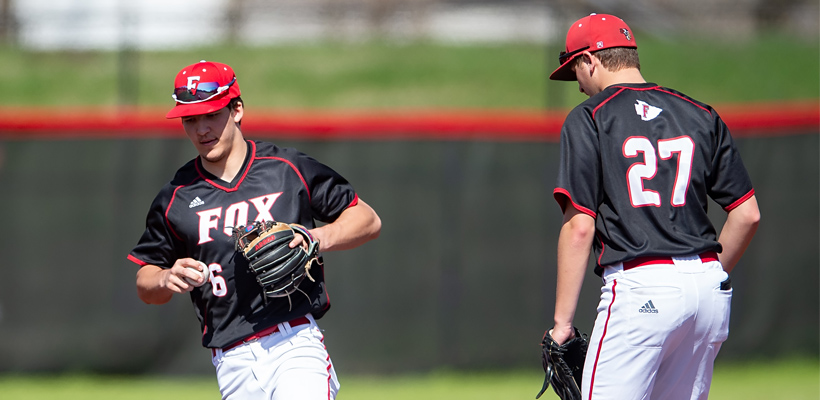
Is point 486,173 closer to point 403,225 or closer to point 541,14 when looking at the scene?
point 403,225

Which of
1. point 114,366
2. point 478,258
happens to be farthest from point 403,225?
point 114,366

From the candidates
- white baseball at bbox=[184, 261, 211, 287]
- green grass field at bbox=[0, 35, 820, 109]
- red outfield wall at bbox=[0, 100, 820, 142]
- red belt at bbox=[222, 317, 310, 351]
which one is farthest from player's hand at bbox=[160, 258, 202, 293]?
green grass field at bbox=[0, 35, 820, 109]

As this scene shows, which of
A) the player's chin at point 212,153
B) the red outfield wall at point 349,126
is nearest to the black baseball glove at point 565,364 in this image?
the player's chin at point 212,153

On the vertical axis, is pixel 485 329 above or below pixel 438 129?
below

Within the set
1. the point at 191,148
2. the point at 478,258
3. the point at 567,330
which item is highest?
the point at 567,330

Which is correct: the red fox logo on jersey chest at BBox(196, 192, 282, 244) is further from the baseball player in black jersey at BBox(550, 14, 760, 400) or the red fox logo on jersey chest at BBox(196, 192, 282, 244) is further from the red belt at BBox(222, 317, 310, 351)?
the baseball player in black jersey at BBox(550, 14, 760, 400)

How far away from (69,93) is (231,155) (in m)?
10.6

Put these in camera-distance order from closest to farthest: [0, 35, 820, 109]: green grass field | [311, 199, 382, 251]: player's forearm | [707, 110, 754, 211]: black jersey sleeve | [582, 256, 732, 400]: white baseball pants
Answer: [582, 256, 732, 400]: white baseball pants, [707, 110, 754, 211]: black jersey sleeve, [311, 199, 382, 251]: player's forearm, [0, 35, 820, 109]: green grass field

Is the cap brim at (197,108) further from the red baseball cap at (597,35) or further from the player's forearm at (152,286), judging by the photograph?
the red baseball cap at (597,35)

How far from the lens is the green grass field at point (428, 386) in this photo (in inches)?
260

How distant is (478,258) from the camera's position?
23.8 ft

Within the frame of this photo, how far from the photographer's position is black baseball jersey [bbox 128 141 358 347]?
340 cm

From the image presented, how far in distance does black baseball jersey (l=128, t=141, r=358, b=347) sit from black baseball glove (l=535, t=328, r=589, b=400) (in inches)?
39.1

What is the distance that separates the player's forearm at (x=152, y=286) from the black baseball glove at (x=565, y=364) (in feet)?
5.09
